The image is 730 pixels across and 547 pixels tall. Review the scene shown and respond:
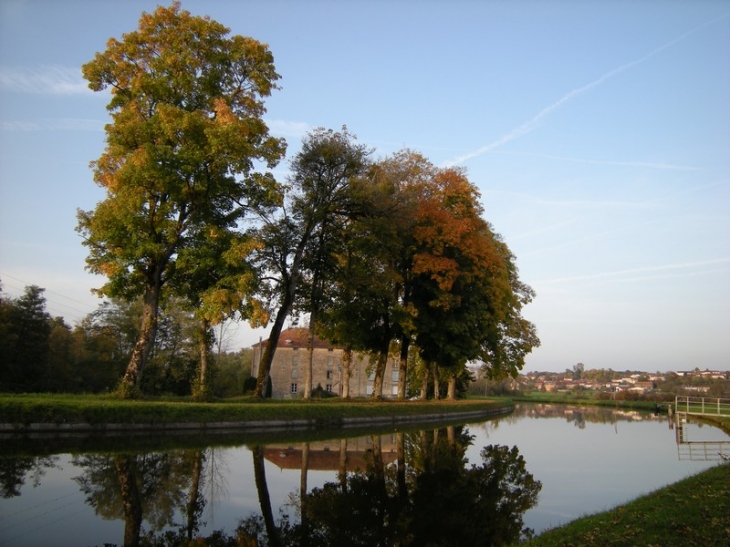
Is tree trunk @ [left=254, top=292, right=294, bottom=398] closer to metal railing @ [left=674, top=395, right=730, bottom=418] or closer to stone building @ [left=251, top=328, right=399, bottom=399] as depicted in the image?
metal railing @ [left=674, top=395, right=730, bottom=418]

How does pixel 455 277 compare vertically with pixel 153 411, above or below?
above

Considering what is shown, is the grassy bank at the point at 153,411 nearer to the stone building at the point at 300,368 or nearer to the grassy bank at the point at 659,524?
the grassy bank at the point at 659,524

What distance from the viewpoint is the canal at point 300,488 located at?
8.08 metres

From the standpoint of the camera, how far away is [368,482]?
12.2 metres

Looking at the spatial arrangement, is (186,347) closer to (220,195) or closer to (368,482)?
(220,195)

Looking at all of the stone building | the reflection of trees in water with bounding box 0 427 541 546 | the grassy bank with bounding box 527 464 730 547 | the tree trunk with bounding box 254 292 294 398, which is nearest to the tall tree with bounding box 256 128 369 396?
the tree trunk with bounding box 254 292 294 398

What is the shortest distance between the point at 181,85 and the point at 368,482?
18263 millimetres

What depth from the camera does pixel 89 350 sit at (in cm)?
4647

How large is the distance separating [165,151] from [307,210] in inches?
313

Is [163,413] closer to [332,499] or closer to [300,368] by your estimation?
[332,499]

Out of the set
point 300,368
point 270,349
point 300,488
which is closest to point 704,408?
point 270,349

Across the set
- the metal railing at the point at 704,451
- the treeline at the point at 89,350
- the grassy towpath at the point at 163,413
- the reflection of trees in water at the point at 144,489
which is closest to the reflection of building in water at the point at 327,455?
the reflection of trees in water at the point at 144,489

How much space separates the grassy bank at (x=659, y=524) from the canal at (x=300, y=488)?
1.01 m

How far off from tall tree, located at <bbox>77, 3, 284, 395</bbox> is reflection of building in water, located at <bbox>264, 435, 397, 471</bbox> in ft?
26.9
